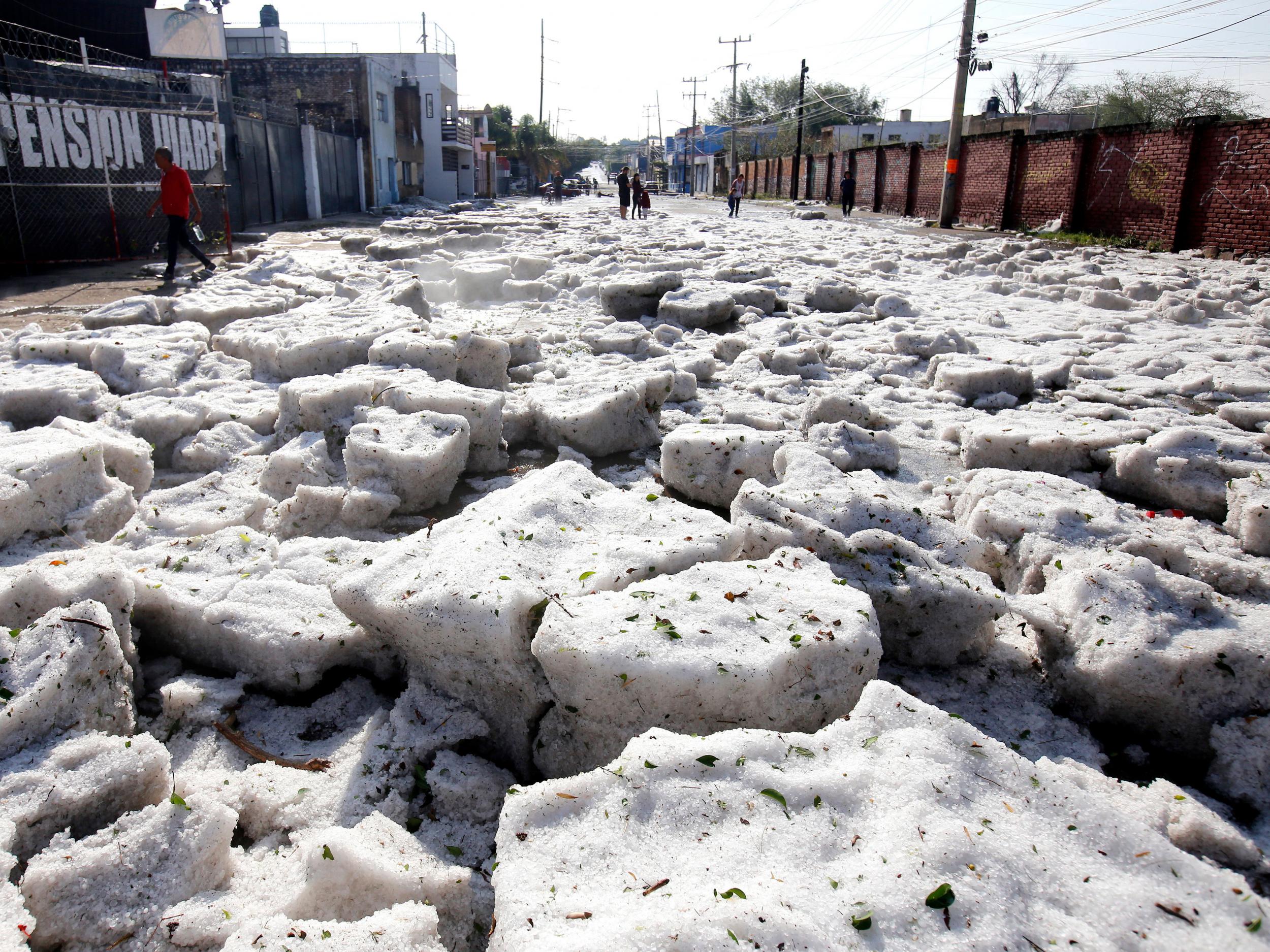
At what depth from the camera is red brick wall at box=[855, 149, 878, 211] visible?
25625 mm

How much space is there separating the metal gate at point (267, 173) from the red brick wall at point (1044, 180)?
16369 millimetres

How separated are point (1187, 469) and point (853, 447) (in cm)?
136

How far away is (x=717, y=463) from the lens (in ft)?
10.7

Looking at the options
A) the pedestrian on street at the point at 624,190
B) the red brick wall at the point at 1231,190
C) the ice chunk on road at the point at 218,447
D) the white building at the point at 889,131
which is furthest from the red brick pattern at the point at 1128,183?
the white building at the point at 889,131

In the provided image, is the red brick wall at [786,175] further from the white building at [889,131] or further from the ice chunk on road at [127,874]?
the ice chunk on road at [127,874]

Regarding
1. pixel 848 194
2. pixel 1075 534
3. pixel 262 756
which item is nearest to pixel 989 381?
pixel 1075 534

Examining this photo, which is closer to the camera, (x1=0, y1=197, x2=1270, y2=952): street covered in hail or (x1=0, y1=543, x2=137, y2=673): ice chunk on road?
(x1=0, y1=197, x2=1270, y2=952): street covered in hail

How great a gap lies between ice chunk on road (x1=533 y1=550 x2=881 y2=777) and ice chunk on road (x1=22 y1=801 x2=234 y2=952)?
700 mm

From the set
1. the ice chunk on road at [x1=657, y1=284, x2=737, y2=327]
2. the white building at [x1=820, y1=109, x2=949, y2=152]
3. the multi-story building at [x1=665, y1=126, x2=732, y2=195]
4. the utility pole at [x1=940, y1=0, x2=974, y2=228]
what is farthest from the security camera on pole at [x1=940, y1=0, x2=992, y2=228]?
the multi-story building at [x1=665, y1=126, x2=732, y2=195]

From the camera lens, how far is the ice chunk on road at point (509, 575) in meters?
1.89

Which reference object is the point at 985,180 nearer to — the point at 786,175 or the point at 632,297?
the point at 632,297

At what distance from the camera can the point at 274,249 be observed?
12.0 meters

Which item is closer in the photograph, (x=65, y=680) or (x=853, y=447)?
(x=65, y=680)

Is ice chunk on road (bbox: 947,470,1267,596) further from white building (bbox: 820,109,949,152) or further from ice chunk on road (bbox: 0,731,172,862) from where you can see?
white building (bbox: 820,109,949,152)
